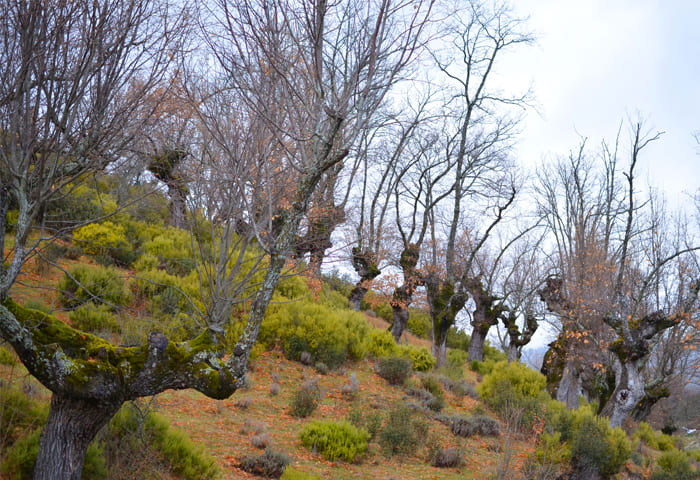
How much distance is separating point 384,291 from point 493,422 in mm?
7386

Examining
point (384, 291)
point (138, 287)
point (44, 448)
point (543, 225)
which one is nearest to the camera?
point (44, 448)

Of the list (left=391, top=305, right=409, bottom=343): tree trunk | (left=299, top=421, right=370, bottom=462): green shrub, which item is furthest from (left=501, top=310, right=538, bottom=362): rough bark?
(left=299, top=421, right=370, bottom=462): green shrub

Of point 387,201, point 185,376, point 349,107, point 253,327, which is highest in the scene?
point 387,201

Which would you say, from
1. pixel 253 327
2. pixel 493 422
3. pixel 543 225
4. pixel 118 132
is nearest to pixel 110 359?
pixel 253 327

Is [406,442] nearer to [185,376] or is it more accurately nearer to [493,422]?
[493,422]

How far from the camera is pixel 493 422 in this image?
9945 mm

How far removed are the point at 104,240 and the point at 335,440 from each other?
7723 millimetres

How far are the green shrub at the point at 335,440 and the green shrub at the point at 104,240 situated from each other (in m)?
6.47

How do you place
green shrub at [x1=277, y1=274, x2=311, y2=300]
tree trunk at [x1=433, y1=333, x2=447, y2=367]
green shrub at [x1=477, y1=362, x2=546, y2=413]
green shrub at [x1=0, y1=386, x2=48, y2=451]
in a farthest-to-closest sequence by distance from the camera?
tree trunk at [x1=433, y1=333, x2=447, y2=367] < green shrub at [x1=277, y1=274, x2=311, y2=300] < green shrub at [x1=477, y1=362, x2=546, y2=413] < green shrub at [x1=0, y1=386, x2=48, y2=451]

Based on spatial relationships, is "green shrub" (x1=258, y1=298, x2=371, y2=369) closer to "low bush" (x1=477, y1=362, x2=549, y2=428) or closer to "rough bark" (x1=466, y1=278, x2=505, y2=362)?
"low bush" (x1=477, y1=362, x2=549, y2=428)

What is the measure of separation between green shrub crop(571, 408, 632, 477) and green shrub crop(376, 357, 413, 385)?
13.5 ft

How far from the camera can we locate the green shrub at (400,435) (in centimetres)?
760

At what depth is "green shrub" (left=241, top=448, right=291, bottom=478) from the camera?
581cm

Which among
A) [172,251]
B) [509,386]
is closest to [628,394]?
[509,386]
